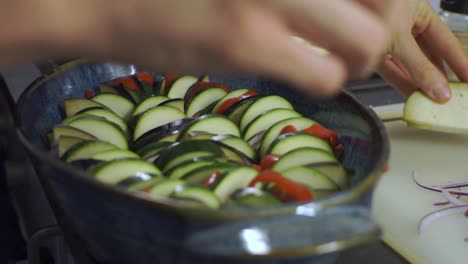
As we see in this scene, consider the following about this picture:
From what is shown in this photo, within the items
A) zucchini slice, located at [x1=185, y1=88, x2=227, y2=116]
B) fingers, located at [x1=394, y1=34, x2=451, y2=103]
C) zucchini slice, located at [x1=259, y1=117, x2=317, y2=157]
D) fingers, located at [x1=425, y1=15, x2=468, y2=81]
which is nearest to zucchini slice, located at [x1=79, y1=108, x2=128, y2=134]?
zucchini slice, located at [x1=185, y1=88, x2=227, y2=116]

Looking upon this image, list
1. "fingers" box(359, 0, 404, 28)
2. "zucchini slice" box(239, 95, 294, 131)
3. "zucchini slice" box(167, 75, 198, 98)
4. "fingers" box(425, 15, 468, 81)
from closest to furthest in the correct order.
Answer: "fingers" box(359, 0, 404, 28), "zucchini slice" box(239, 95, 294, 131), "zucchini slice" box(167, 75, 198, 98), "fingers" box(425, 15, 468, 81)

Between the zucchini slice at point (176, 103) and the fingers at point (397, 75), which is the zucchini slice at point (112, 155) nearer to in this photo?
the zucchini slice at point (176, 103)

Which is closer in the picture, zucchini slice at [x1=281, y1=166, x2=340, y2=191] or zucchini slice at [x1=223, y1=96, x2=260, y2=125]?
zucchini slice at [x1=281, y1=166, x2=340, y2=191]

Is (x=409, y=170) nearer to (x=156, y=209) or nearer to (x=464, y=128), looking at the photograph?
(x=464, y=128)

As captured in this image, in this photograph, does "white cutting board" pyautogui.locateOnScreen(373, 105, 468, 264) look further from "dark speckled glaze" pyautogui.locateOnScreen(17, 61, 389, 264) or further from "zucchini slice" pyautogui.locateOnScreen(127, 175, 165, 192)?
"zucchini slice" pyautogui.locateOnScreen(127, 175, 165, 192)

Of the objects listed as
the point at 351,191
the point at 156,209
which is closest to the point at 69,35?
the point at 156,209

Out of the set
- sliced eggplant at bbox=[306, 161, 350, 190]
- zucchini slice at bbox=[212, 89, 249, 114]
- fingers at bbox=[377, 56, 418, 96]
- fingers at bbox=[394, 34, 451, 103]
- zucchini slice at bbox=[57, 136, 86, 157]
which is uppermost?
zucchini slice at bbox=[57, 136, 86, 157]

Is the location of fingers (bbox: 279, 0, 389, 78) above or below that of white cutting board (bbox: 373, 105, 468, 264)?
above
